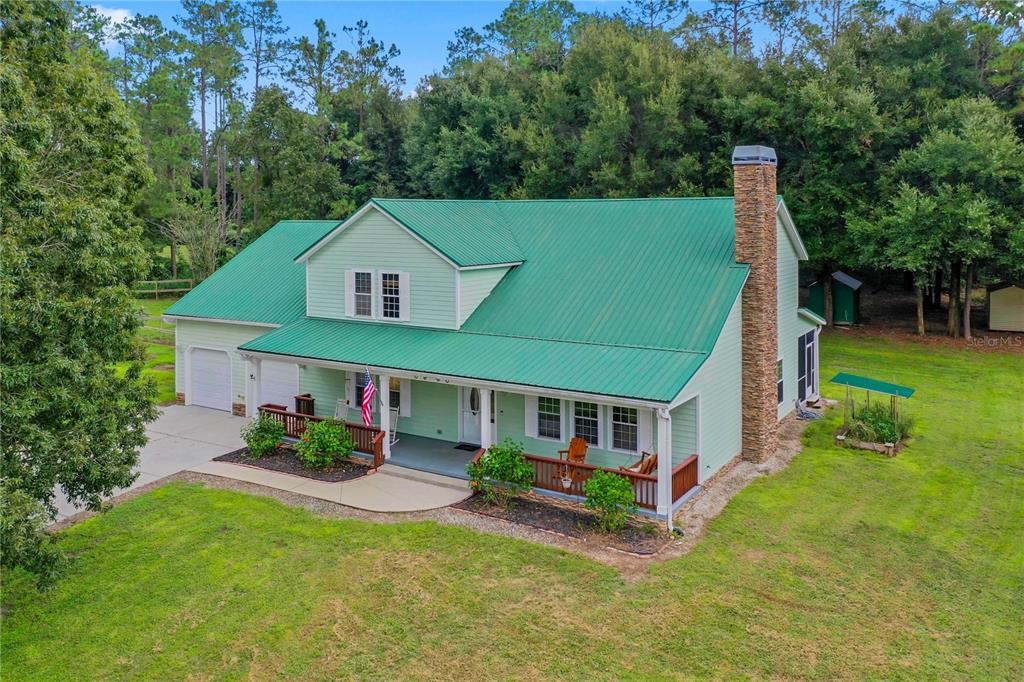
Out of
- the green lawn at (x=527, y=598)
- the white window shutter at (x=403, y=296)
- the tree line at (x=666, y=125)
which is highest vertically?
the tree line at (x=666, y=125)

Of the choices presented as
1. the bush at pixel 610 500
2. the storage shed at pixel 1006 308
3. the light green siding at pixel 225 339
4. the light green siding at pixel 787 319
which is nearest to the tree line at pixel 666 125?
the storage shed at pixel 1006 308

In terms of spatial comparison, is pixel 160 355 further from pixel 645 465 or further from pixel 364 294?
pixel 645 465

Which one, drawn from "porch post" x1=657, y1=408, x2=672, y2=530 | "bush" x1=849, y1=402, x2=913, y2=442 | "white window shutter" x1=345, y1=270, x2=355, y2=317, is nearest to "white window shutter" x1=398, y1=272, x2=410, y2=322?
"white window shutter" x1=345, y1=270, x2=355, y2=317

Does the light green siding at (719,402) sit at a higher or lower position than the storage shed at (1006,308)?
lower

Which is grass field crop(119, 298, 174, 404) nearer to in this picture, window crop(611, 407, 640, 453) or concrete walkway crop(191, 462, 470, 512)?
concrete walkway crop(191, 462, 470, 512)

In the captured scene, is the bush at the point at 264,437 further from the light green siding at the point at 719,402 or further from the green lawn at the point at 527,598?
the light green siding at the point at 719,402

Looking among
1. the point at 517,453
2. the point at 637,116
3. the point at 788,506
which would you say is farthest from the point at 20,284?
the point at 637,116
